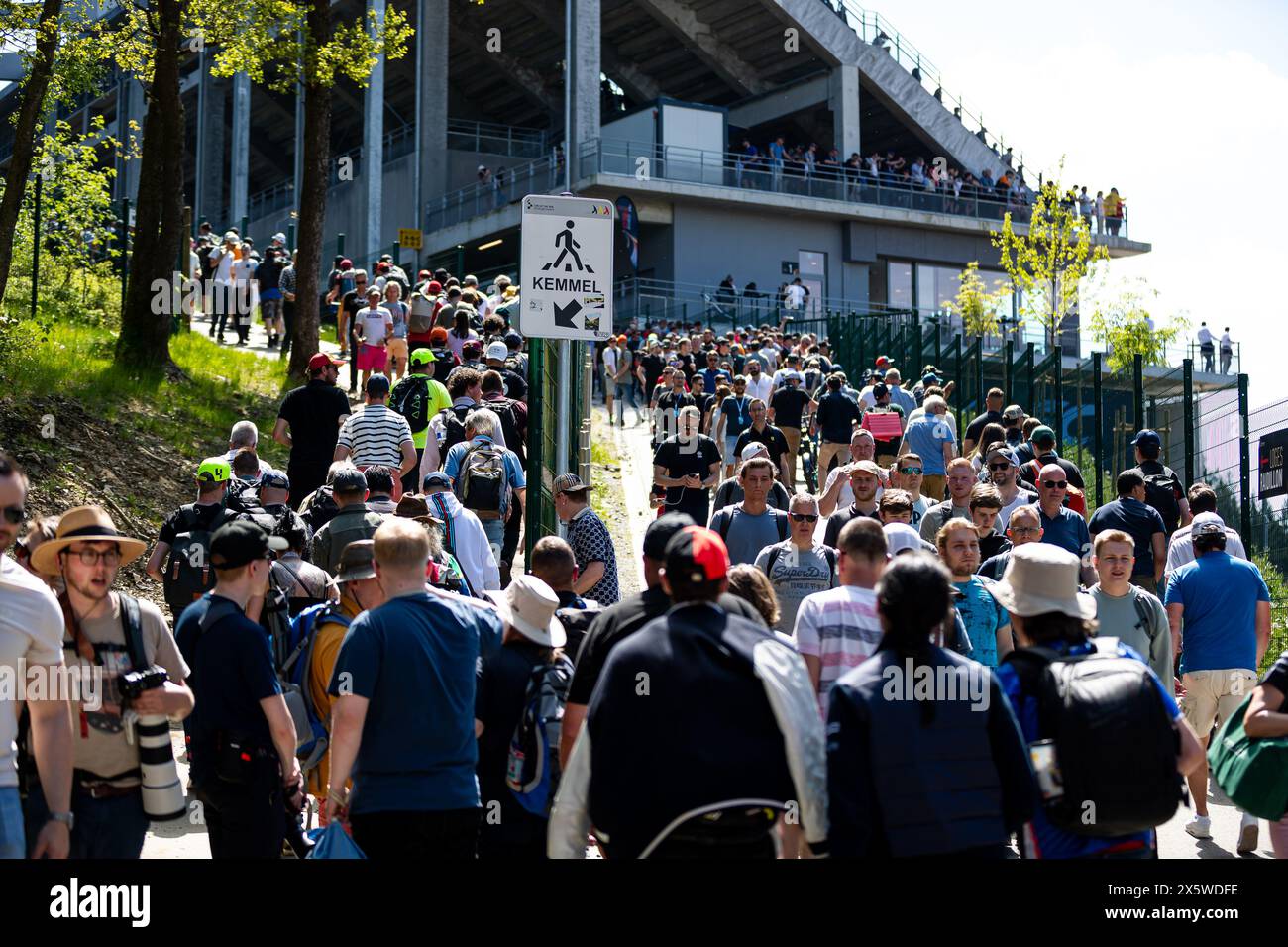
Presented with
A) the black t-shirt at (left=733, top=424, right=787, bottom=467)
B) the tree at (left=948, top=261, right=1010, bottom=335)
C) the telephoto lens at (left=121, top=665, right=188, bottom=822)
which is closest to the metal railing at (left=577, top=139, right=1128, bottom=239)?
the tree at (left=948, top=261, right=1010, bottom=335)

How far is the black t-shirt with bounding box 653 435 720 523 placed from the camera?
44.7ft

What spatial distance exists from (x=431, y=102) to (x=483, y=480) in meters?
39.9

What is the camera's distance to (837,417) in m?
17.8

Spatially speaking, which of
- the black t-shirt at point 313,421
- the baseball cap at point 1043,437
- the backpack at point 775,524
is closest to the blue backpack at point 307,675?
the backpack at point 775,524

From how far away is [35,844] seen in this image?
16.8 ft

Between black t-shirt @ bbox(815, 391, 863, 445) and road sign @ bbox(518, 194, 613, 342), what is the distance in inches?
306

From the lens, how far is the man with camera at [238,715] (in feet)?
19.3

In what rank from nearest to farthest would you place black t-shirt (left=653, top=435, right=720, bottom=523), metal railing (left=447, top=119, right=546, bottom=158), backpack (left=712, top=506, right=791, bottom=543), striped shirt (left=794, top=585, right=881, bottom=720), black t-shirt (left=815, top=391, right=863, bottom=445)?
striped shirt (left=794, top=585, right=881, bottom=720) < backpack (left=712, top=506, right=791, bottom=543) < black t-shirt (left=653, top=435, right=720, bottom=523) < black t-shirt (left=815, top=391, right=863, bottom=445) < metal railing (left=447, top=119, right=546, bottom=158)

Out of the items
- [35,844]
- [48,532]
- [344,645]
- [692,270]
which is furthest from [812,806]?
[692,270]

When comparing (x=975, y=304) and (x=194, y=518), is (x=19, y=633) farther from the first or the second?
(x=975, y=304)

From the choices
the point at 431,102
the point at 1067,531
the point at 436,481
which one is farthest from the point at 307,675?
the point at 431,102

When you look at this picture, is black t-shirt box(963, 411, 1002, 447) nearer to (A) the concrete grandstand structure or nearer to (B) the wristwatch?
(B) the wristwatch

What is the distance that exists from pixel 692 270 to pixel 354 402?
1079 inches
